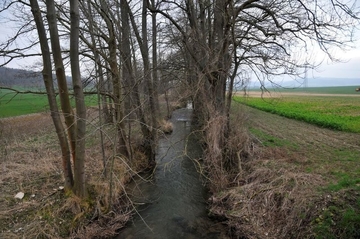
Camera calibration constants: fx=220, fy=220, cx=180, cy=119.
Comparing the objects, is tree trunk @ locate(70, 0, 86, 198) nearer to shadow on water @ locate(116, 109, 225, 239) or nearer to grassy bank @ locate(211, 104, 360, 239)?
shadow on water @ locate(116, 109, 225, 239)

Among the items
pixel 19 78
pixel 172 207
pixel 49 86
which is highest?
pixel 19 78

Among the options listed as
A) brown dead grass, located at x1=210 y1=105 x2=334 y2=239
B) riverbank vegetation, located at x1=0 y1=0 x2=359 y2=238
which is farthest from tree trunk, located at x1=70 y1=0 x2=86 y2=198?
brown dead grass, located at x1=210 y1=105 x2=334 y2=239

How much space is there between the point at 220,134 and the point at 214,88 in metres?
2.02

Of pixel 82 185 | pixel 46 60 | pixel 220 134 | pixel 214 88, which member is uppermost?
pixel 46 60

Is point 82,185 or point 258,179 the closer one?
point 82,185

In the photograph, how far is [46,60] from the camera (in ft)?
16.7

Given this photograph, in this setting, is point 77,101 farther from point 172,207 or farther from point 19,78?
point 172,207

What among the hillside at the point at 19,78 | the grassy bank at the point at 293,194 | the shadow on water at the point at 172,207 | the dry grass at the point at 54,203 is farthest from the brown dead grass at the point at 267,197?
the hillside at the point at 19,78

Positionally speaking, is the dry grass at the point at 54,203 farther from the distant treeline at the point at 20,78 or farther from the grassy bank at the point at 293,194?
the grassy bank at the point at 293,194

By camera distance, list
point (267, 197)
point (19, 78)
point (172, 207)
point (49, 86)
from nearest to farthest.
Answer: point (49, 86), point (267, 197), point (172, 207), point (19, 78)

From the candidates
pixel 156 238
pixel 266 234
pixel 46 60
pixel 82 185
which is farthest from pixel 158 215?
pixel 46 60

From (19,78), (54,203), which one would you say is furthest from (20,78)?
(54,203)

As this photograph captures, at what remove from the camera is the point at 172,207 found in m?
6.36

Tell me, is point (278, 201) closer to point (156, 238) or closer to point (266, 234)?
point (266, 234)
